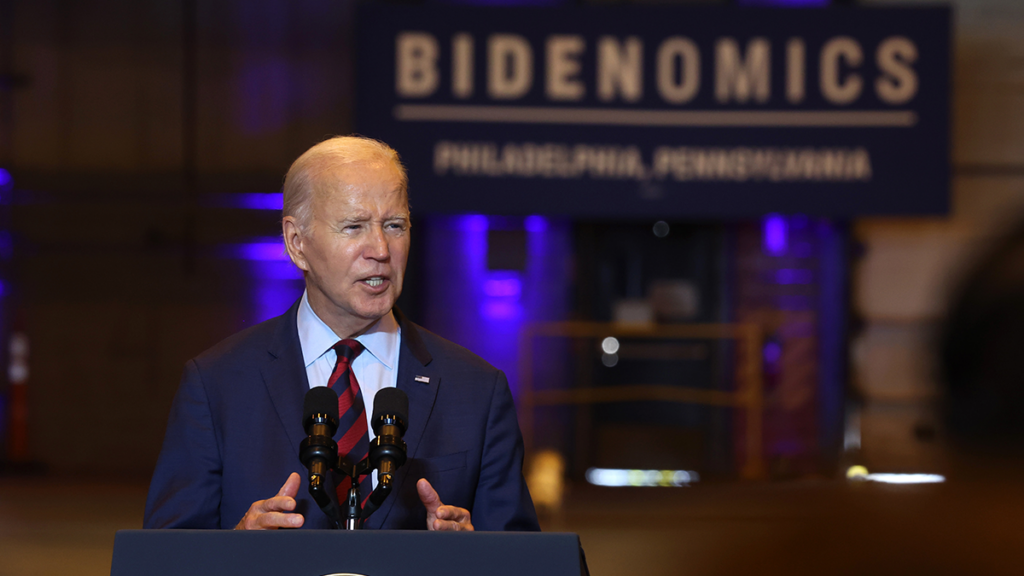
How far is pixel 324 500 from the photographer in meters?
1.22

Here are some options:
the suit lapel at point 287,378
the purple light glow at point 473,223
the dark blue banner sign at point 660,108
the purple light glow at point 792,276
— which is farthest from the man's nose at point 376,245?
the purple light glow at point 792,276

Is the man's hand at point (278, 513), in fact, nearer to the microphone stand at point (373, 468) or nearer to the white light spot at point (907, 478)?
the microphone stand at point (373, 468)

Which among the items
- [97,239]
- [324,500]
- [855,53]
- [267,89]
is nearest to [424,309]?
[267,89]

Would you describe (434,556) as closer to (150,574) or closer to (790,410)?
(150,574)

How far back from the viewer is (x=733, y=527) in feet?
14.4

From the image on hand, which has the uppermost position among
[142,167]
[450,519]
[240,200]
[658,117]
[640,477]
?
[658,117]

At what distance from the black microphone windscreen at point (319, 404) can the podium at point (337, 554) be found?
7.1 inches

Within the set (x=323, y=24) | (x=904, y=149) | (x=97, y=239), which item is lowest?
(x=97, y=239)

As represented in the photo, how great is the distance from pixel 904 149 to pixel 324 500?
478 cm

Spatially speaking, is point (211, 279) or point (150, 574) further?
point (211, 279)

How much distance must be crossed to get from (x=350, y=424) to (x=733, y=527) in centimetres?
322

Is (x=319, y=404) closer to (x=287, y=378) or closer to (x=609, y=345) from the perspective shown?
(x=287, y=378)

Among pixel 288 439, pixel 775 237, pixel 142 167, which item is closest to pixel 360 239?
pixel 288 439

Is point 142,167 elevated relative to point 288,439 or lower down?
elevated
